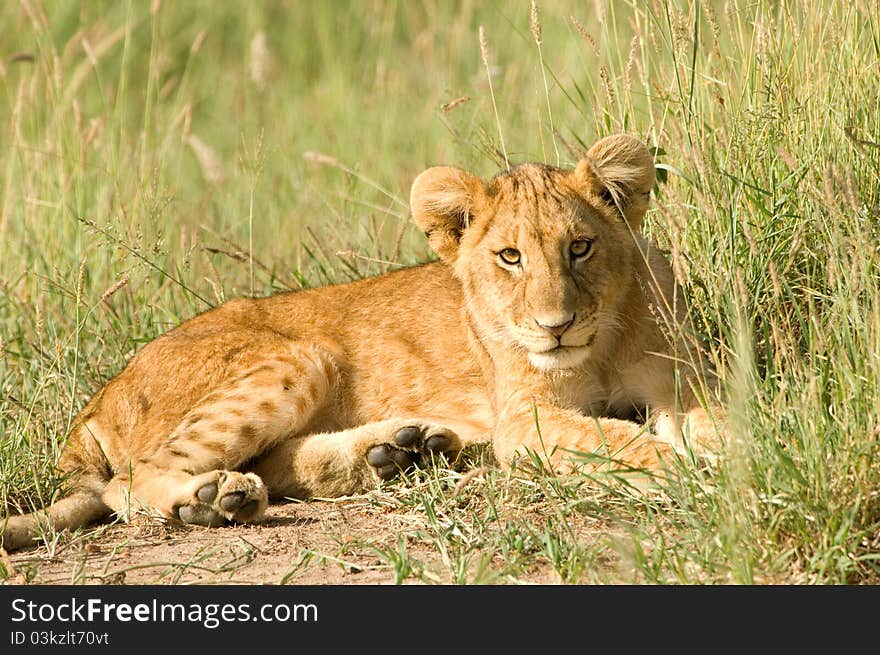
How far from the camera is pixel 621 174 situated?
4.83 metres

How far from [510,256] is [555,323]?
0.41m

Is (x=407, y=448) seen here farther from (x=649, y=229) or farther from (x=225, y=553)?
(x=649, y=229)

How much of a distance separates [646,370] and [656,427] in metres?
0.22

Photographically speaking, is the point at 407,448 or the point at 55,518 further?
the point at 407,448

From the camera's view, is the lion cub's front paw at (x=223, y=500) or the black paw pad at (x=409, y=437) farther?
the black paw pad at (x=409, y=437)

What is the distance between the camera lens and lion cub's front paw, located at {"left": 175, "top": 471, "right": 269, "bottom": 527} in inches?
179

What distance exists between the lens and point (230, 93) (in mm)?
11078

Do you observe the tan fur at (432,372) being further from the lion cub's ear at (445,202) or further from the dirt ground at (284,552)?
the dirt ground at (284,552)

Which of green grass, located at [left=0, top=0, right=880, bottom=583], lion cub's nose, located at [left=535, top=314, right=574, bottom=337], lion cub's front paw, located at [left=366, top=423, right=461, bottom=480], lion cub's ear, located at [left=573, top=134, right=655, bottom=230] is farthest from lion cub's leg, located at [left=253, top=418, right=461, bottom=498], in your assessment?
lion cub's ear, located at [left=573, top=134, right=655, bottom=230]

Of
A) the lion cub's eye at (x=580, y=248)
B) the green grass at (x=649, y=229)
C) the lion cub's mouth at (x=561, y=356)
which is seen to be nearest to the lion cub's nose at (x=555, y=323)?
the lion cub's mouth at (x=561, y=356)

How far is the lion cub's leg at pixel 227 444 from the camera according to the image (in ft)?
15.0

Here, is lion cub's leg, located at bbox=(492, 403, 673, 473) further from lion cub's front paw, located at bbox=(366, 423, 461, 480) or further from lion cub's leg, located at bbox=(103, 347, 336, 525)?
lion cub's leg, located at bbox=(103, 347, 336, 525)

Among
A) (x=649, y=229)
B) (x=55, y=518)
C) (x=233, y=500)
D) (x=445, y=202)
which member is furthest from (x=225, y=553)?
(x=649, y=229)

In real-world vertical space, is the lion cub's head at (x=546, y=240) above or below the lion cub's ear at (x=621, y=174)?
below
